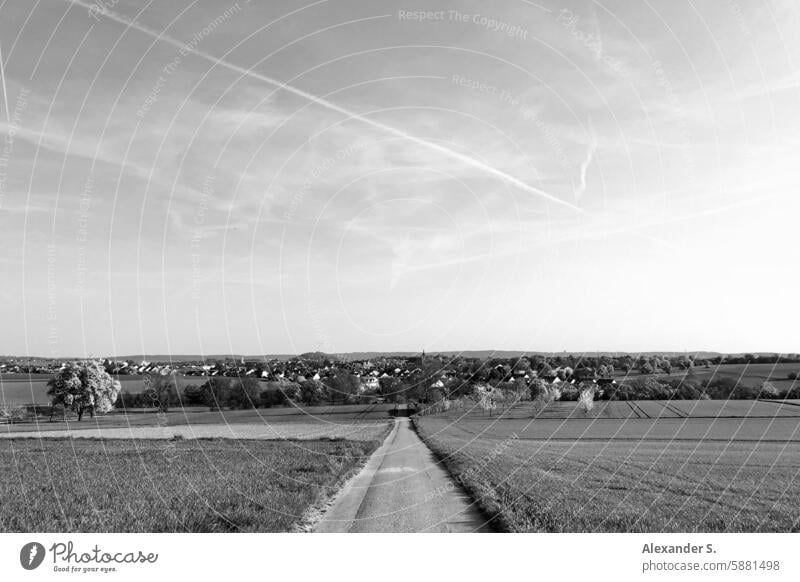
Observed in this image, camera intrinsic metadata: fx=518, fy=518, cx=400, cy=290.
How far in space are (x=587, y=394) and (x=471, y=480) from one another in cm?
5730

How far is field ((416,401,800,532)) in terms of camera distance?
45.1 ft

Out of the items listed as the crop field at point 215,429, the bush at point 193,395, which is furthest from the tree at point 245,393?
the crop field at point 215,429

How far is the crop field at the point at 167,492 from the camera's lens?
12.0 metres

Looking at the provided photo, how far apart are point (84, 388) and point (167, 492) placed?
66387 millimetres

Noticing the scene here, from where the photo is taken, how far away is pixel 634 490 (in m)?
19.9

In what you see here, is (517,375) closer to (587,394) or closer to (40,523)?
(587,394)

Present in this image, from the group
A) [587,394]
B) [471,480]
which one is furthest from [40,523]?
[587,394]

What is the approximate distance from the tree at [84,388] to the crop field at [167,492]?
45.9 meters

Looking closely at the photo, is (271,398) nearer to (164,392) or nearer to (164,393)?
(164,393)

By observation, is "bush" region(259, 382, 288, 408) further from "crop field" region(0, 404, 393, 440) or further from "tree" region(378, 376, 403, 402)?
"tree" region(378, 376, 403, 402)

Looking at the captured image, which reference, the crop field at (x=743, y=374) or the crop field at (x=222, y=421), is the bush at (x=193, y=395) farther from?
the crop field at (x=743, y=374)

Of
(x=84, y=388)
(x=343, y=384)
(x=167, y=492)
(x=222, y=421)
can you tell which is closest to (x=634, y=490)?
(x=167, y=492)

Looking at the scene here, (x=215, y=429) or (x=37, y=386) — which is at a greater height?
(x=37, y=386)
